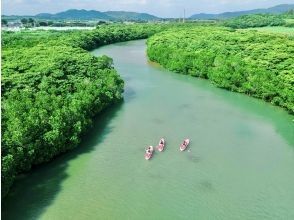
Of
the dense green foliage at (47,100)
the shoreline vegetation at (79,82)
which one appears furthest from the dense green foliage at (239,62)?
the dense green foliage at (47,100)

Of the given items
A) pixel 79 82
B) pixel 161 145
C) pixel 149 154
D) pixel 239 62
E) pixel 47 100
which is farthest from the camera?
pixel 239 62

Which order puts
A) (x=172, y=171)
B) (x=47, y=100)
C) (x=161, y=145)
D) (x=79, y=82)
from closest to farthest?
(x=172, y=171), (x=161, y=145), (x=47, y=100), (x=79, y=82)

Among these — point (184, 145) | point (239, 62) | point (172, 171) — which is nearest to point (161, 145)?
point (184, 145)

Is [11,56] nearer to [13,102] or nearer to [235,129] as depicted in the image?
[13,102]

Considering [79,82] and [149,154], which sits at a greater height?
[79,82]

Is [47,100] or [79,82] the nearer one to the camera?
[47,100]

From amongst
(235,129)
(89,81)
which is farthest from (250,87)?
(89,81)

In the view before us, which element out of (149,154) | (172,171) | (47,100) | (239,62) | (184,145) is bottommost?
(172,171)

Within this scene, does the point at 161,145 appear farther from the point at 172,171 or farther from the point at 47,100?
the point at 47,100
